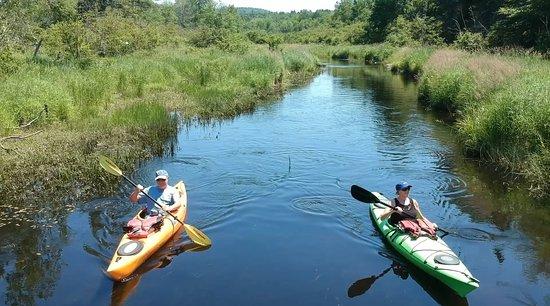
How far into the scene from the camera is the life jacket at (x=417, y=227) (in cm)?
744

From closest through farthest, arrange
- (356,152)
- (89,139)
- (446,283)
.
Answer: (446,283), (89,139), (356,152)

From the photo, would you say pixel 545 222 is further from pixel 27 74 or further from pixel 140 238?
pixel 27 74

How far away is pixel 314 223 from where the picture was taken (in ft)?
29.5

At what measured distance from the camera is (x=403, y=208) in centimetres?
798

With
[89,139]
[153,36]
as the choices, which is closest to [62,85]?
[89,139]

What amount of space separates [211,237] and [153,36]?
23.2 m

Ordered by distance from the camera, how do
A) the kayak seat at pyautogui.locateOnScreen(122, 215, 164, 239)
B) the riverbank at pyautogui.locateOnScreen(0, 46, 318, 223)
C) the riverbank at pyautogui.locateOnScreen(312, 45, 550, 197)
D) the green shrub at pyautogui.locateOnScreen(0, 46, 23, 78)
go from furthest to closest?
1. the green shrub at pyautogui.locateOnScreen(0, 46, 23, 78)
2. the riverbank at pyautogui.locateOnScreen(312, 45, 550, 197)
3. the riverbank at pyautogui.locateOnScreen(0, 46, 318, 223)
4. the kayak seat at pyautogui.locateOnScreen(122, 215, 164, 239)

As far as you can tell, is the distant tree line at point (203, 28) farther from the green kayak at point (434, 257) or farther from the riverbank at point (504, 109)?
the green kayak at point (434, 257)

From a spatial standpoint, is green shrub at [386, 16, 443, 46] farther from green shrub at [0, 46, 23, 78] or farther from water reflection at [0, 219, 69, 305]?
water reflection at [0, 219, 69, 305]

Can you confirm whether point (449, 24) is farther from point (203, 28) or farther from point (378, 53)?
point (203, 28)

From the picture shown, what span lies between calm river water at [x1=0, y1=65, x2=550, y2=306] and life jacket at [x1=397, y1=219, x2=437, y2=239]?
20.2 inches

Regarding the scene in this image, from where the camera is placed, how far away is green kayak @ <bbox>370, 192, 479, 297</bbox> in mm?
6250

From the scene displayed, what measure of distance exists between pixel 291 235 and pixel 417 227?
6.85 feet

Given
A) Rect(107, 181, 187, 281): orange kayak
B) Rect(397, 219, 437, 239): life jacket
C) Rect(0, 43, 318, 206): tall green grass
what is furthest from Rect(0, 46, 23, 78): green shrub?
Rect(397, 219, 437, 239): life jacket
